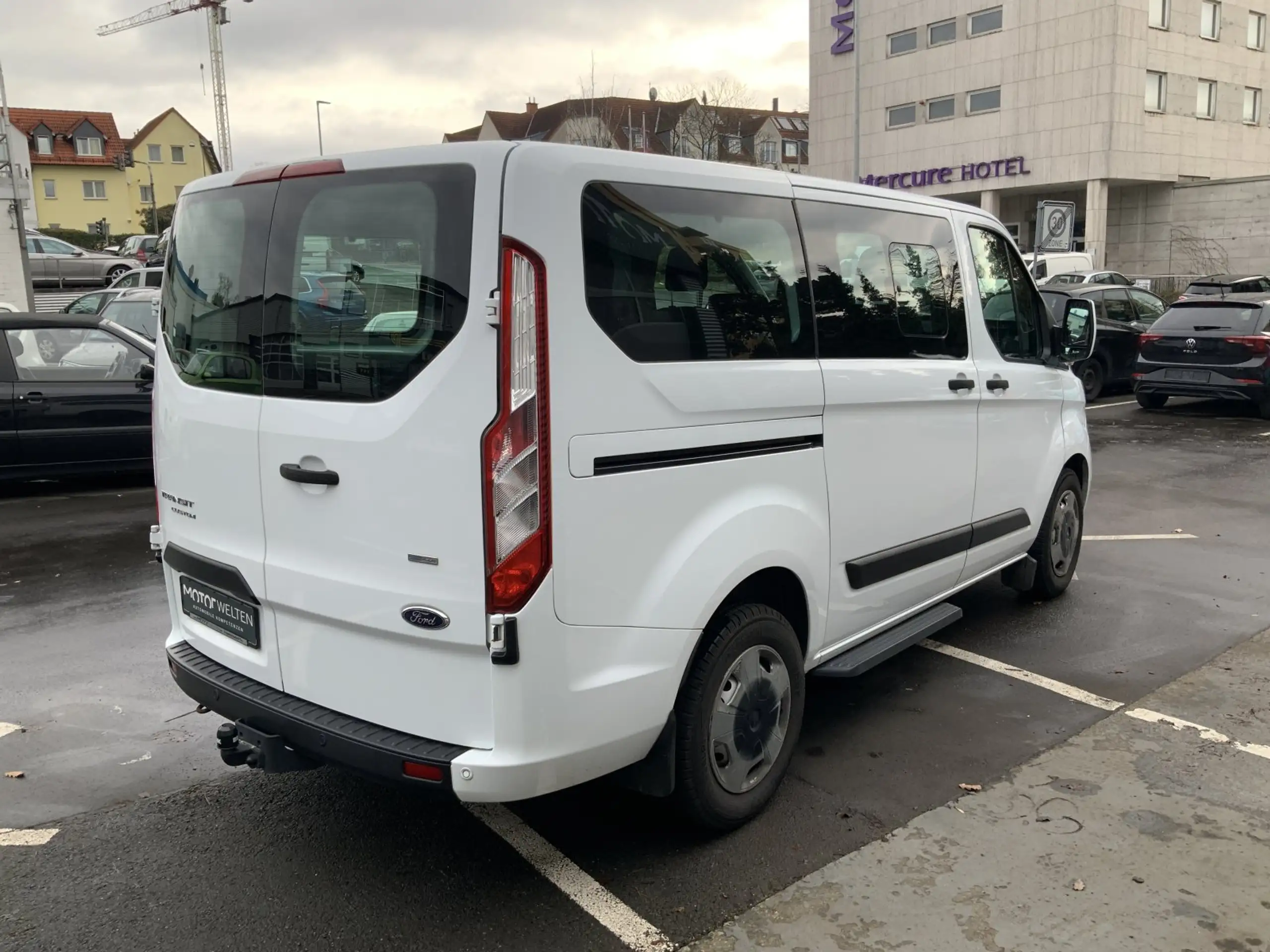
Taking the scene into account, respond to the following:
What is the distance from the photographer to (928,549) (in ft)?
14.5

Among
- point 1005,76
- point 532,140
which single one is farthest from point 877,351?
point 1005,76

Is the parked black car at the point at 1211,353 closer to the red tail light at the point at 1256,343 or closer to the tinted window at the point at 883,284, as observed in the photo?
the red tail light at the point at 1256,343

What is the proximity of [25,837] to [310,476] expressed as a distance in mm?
1707

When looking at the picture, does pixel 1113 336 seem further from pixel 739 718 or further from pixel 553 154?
pixel 553 154

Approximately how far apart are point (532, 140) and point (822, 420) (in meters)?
1.44

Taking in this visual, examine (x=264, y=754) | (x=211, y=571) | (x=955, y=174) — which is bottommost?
(x=264, y=754)

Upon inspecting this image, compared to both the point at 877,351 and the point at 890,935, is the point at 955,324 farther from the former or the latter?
the point at 890,935

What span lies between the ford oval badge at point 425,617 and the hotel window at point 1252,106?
165 feet

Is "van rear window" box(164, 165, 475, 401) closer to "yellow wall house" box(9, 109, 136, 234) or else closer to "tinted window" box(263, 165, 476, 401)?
"tinted window" box(263, 165, 476, 401)

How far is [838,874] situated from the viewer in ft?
10.5

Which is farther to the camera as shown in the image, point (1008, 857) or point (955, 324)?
point (955, 324)

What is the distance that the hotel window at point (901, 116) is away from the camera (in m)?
45.6

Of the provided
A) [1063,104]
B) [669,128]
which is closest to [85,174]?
[669,128]

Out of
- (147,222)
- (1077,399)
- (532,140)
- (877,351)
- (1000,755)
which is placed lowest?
(1000,755)
